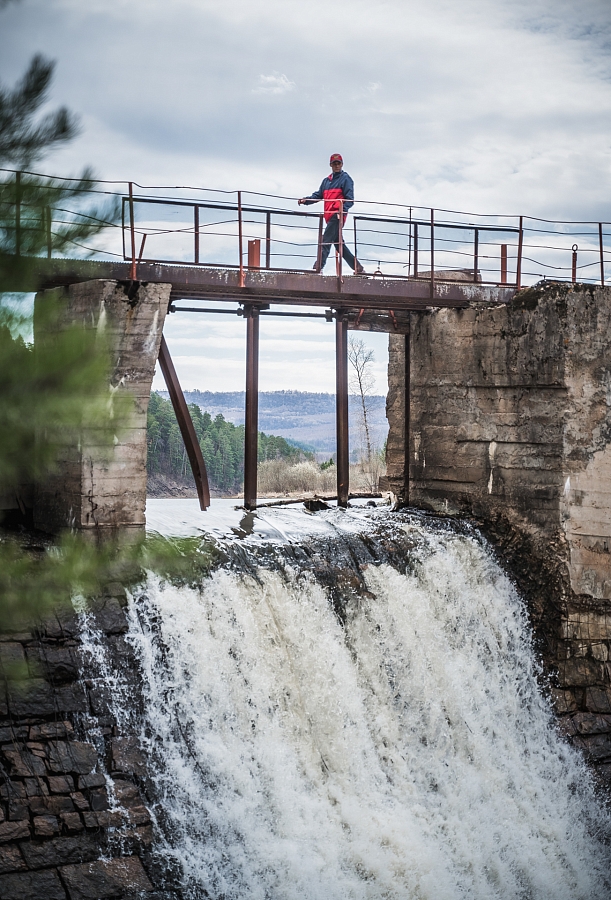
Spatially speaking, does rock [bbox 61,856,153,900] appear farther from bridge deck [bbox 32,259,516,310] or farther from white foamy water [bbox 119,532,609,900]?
bridge deck [bbox 32,259,516,310]

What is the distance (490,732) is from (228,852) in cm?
414

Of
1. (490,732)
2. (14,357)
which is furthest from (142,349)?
(14,357)

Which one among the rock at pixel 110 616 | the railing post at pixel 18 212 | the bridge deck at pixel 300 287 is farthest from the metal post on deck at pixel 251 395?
the railing post at pixel 18 212

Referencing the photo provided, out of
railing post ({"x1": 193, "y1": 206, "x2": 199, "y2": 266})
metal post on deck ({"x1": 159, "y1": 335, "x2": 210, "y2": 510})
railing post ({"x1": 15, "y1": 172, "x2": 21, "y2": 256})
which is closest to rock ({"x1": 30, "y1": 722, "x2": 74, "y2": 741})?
metal post on deck ({"x1": 159, "y1": 335, "x2": 210, "y2": 510})

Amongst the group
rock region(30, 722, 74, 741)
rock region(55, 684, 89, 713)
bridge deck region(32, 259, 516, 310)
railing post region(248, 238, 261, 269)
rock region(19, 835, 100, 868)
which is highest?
A: railing post region(248, 238, 261, 269)

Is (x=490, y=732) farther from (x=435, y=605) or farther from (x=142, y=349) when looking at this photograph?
(x=142, y=349)

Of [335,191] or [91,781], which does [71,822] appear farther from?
[335,191]

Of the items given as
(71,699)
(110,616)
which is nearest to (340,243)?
(110,616)

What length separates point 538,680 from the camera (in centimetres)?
1280

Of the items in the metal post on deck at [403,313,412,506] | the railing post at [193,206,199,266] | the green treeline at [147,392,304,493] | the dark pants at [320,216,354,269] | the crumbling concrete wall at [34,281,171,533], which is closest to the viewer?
the crumbling concrete wall at [34,281,171,533]

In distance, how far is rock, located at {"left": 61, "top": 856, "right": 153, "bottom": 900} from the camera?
27.3ft

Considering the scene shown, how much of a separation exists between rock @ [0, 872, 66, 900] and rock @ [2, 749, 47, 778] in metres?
0.89

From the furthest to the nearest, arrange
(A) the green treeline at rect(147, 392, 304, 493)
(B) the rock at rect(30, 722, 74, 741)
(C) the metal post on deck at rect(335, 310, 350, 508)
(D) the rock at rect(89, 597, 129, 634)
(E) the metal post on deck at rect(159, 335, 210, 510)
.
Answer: (A) the green treeline at rect(147, 392, 304, 493) → (C) the metal post on deck at rect(335, 310, 350, 508) → (E) the metal post on deck at rect(159, 335, 210, 510) → (D) the rock at rect(89, 597, 129, 634) → (B) the rock at rect(30, 722, 74, 741)

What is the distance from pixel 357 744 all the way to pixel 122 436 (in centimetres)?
439
